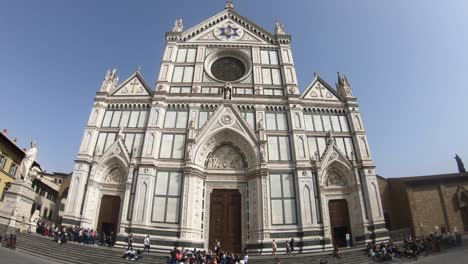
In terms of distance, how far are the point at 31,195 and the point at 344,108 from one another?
22.8 m

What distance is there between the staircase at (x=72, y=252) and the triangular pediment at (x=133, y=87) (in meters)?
11.5

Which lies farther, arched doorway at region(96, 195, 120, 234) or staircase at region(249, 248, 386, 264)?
arched doorway at region(96, 195, 120, 234)

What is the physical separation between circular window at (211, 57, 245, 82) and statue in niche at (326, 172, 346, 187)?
430 inches

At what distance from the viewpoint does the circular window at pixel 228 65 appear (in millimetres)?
24450

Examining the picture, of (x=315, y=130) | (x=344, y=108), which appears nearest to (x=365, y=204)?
(x=315, y=130)

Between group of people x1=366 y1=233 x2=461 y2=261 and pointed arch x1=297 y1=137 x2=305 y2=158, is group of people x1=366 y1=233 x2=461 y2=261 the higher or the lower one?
the lower one

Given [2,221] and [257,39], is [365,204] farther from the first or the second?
[2,221]

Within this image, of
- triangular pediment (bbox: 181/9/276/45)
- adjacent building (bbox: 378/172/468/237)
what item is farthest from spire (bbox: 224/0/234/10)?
adjacent building (bbox: 378/172/468/237)

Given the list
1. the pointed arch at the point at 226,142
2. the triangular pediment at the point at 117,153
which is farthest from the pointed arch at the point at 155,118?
the pointed arch at the point at 226,142

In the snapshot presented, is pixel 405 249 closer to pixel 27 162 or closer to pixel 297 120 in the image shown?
pixel 297 120

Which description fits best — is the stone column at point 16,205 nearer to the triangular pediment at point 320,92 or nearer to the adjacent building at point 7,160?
the adjacent building at point 7,160

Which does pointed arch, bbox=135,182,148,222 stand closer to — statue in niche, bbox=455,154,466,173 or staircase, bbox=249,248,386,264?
staircase, bbox=249,248,386,264

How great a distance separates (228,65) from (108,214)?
15.2 m

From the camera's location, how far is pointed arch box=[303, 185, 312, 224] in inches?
719
